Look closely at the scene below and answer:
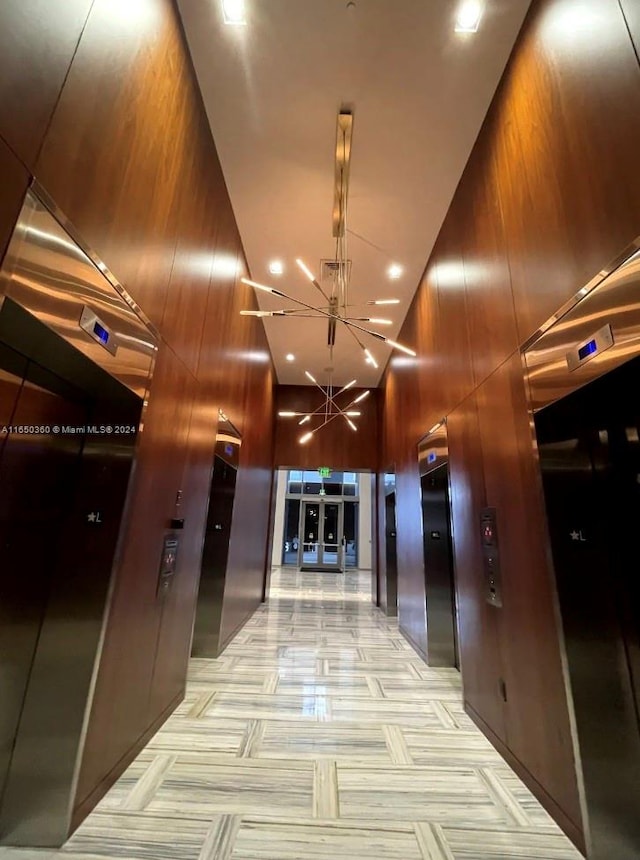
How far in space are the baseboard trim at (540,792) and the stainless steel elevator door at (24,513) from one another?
2649mm

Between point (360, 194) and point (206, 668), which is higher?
point (360, 194)

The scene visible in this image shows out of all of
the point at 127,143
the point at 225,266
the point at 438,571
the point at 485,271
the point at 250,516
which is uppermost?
the point at 225,266

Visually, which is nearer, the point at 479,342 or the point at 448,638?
the point at 479,342

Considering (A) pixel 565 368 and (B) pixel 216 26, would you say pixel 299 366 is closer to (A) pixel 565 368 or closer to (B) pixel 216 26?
(B) pixel 216 26

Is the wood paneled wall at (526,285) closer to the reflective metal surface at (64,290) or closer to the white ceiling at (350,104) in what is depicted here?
the white ceiling at (350,104)

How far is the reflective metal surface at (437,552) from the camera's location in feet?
13.3

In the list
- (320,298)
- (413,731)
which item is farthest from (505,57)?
(413,731)

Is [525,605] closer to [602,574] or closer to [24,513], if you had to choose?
[602,574]

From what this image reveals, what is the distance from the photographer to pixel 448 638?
4.12 m

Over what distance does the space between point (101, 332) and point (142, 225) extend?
77cm

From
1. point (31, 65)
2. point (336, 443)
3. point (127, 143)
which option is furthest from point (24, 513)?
point (336, 443)

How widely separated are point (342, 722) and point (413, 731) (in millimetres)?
526

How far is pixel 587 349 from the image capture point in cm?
170

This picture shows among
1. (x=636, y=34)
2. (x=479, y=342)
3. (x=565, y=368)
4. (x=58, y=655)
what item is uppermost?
(x=636, y=34)
